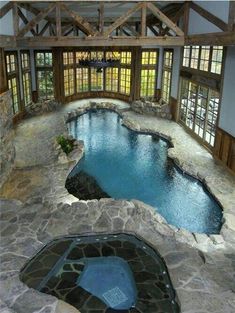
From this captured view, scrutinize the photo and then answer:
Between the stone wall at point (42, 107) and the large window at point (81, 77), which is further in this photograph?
the large window at point (81, 77)

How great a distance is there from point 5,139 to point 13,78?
6845 millimetres

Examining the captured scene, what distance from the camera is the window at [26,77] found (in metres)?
17.4

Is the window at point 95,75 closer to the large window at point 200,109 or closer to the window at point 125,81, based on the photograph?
the window at point 125,81

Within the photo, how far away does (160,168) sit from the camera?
11375mm

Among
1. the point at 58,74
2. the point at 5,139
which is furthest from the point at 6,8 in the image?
the point at 58,74

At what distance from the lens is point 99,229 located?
734 cm

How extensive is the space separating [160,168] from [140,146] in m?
2.43

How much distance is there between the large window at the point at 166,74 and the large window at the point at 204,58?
255 centimetres

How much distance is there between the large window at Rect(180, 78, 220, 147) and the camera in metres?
12.3

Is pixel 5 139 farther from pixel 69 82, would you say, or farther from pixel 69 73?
pixel 69 73

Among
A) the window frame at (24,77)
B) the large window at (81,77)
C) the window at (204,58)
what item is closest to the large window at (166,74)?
the window at (204,58)

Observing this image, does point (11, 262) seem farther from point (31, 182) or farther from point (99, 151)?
point (99, 151)

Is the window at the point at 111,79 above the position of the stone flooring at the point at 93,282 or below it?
above

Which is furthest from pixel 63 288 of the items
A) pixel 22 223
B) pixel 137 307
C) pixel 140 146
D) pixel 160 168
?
pixel 140 146
